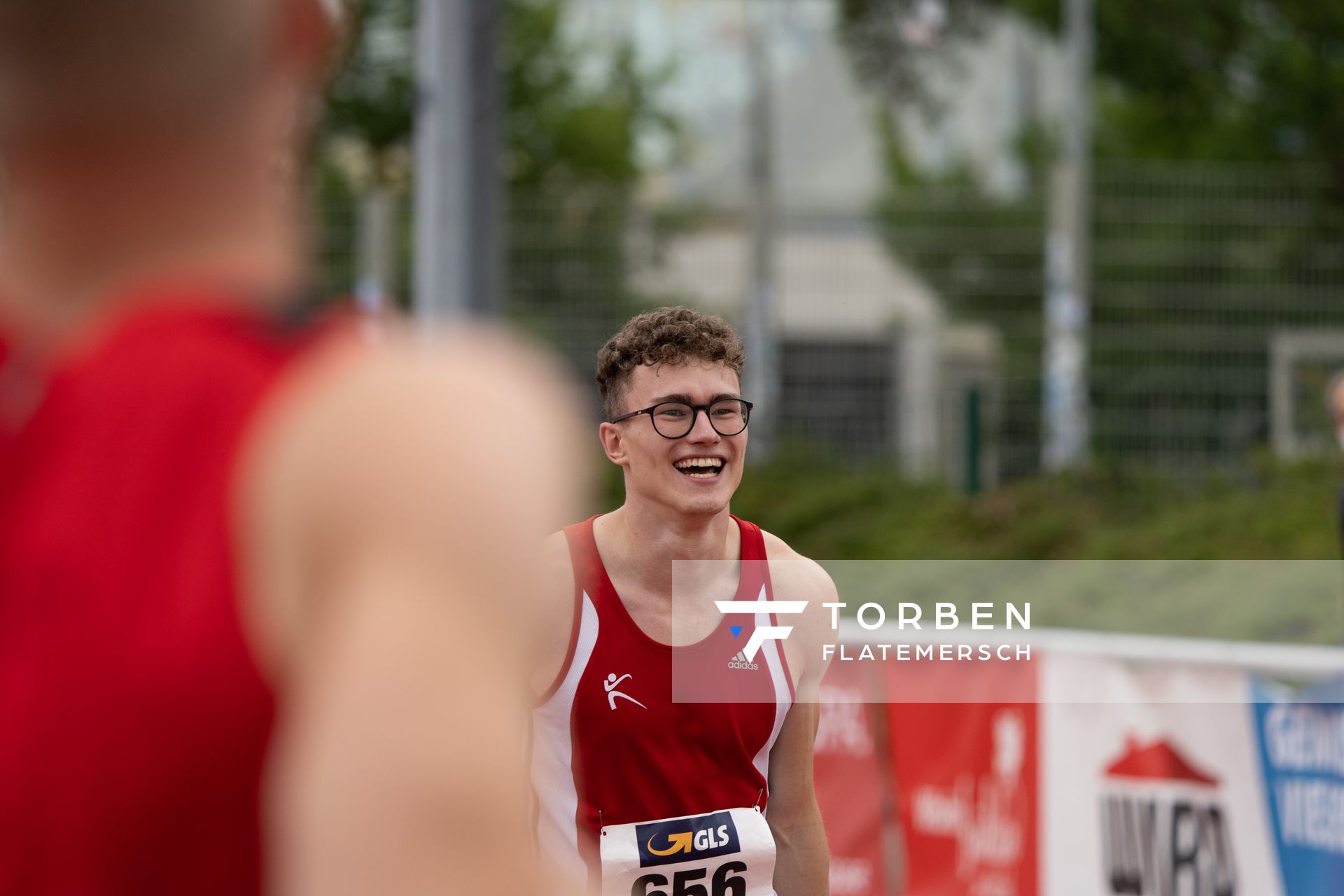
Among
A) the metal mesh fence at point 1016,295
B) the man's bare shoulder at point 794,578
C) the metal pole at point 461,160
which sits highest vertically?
the metal mesh fence at point 1016,295

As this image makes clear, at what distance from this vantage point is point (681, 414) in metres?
2.66

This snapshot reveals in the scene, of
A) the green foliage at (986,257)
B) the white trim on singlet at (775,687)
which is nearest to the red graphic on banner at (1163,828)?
the white trim on singlet at (775,687)

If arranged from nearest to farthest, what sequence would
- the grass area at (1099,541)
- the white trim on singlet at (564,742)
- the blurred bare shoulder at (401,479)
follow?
the blurred bare shoulder at (401,479) → the white trim on singlet at (564,742) → the grass area at (1099,541)

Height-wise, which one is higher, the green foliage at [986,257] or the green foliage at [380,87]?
the green foliage at [380,87]

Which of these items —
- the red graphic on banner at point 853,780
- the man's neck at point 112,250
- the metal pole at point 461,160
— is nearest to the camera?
the man's neck at point 112,250

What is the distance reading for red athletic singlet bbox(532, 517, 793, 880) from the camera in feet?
8.72

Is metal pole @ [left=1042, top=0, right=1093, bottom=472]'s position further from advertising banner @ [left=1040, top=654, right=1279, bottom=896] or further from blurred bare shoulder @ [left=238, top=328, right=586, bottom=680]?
blurred bare shoulder @ [left=238, top=328, right=586, bottom=680]

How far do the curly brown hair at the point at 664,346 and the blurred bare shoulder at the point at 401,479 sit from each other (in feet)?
5.85

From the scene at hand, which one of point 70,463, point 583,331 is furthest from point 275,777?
point 583,331

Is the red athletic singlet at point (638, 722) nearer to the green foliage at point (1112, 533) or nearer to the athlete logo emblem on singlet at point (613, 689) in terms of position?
the athlete logo emblem on singlet at point (613, 689)

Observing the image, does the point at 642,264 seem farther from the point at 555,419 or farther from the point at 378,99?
the point at 555,419

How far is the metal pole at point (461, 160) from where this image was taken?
251 inches

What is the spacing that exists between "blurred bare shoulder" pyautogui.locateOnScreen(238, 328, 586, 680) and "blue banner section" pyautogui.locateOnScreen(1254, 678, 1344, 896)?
5.10 metres

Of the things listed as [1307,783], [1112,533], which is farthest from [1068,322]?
[1307,783]
